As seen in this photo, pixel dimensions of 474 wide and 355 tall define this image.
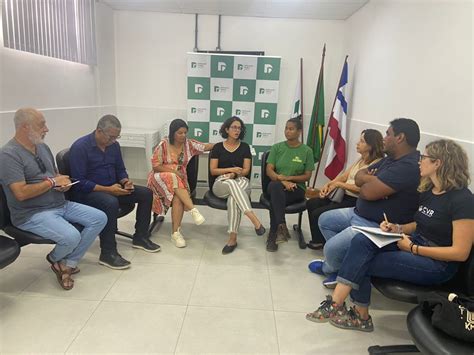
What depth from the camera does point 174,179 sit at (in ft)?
9.36

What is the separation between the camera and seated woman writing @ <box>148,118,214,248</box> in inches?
112

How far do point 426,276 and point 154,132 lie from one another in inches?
147

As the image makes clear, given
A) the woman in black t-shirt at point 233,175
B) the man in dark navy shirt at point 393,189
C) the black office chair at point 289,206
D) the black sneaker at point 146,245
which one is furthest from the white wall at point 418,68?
the black sneaker at point 146,245

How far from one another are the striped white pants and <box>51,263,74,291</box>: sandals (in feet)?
4.11

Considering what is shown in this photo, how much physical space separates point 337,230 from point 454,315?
1.12m

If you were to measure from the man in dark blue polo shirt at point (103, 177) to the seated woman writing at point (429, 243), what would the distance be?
1.61 meters

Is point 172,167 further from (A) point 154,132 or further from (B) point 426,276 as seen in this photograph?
(B) point 426,276

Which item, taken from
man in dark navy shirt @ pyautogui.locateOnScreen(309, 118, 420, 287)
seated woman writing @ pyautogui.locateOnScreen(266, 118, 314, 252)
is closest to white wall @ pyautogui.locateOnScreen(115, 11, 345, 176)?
seated woman writing @ pyautogui.locateOnScreen(266, 118, 314, 252)

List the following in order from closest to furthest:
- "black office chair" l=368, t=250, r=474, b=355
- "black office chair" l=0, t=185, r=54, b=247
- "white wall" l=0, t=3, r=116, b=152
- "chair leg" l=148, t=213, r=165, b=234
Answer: "black office chair" l=368, t=250, r=474, b=355 → "black office chair" l=0, t=185, r=54, b=247 → "white wall" l=0, t=3, r=116, b=152 → "chair leg" l=148, t=213, r=165, b=234

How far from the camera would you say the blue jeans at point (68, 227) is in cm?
201

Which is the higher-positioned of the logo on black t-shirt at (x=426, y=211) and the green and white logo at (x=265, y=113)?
the green and white logo at (x=265, y=113)

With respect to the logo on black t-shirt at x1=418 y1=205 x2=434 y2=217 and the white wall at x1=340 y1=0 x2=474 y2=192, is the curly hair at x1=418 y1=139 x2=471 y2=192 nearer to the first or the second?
the logo on black t-shirt at x1=418 y1=205 x2=434 y2=217

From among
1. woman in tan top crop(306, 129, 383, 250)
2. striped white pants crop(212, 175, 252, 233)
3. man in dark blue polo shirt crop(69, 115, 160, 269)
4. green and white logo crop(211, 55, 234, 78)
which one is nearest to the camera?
man in dark blue polo shirt crop(69, 115, 160, 269)

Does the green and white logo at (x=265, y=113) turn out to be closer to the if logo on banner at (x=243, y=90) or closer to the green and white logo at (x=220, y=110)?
the if logo on banner at (x=243, y=90)
